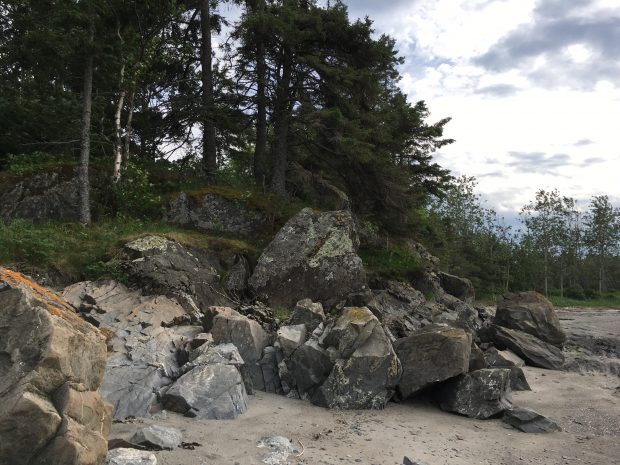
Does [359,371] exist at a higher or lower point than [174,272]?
lower

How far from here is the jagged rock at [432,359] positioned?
950 centimetres

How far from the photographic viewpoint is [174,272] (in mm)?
12906

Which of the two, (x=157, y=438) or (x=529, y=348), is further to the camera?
(x=529, y=348)

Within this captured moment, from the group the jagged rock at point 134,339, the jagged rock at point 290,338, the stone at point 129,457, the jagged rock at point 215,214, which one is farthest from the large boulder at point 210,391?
the jagged rock at point 215,214

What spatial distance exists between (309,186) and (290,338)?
12667 millimetres

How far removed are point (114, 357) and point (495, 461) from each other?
6.87m

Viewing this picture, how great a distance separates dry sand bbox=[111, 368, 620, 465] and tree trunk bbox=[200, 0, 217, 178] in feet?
43.0

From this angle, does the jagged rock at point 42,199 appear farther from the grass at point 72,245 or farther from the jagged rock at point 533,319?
the jagged rock at point 533,319

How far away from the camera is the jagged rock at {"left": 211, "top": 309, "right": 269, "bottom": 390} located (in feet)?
32.1

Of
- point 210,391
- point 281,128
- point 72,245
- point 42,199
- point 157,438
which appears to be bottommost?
point 157,438

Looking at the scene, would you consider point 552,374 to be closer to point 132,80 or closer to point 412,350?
point 412,350

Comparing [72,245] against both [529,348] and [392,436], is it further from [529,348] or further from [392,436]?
[529,348]

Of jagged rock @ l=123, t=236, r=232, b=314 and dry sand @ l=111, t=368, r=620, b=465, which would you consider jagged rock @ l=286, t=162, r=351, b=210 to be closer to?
jagged rock @ l=123, t=236, r=232, b=314

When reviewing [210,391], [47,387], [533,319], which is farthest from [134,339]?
[533,319]
